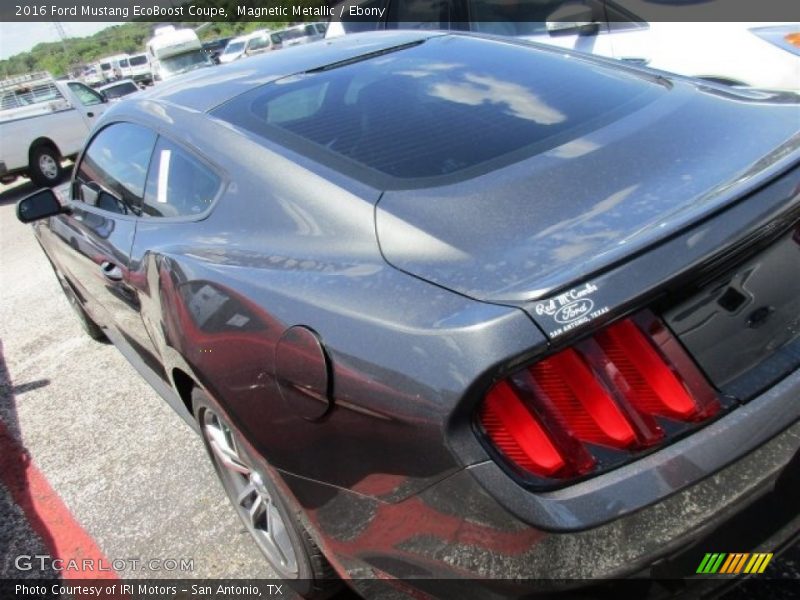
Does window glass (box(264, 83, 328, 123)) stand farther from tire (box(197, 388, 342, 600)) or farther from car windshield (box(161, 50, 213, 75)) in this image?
car windshield (box(161, 50, 213, 75))

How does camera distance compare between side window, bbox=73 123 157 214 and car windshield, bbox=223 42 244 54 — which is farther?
car windshield, bbox=223 42 244 54

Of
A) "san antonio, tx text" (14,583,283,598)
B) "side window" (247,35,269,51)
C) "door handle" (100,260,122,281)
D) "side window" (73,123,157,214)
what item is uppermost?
"side window" (73,123,157,214)

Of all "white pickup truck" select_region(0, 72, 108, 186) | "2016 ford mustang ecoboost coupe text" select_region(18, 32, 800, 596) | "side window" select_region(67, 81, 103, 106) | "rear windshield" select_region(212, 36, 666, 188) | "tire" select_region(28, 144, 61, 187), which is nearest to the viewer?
"2016 ford mustang ecoboost coupe text" select_region(18, 32, 800, 596)

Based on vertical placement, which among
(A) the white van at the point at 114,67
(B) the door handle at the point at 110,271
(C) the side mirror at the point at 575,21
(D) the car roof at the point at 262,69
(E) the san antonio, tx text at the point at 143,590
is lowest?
(A) the white van at the point at 114,67

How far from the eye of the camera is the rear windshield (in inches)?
78.2

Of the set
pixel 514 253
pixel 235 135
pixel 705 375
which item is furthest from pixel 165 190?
pixel 705 375

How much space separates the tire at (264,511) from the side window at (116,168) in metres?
1.01

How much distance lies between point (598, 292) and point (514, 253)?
0.22 meters

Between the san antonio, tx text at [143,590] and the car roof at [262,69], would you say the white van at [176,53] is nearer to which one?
the car roof at [262,69]

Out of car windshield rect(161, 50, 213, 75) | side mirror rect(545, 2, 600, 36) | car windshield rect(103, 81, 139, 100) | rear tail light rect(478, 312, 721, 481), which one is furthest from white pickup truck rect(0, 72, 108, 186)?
car windshield rect(161, 50, 213, 75)

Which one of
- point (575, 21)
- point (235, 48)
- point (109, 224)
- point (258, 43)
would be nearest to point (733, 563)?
point (109, 224)

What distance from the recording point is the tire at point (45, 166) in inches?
482

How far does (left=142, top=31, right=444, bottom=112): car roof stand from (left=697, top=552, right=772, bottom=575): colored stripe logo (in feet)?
6.76

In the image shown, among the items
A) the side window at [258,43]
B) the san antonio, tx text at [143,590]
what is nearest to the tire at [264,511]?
the san antonio, tx text at [143,590]
